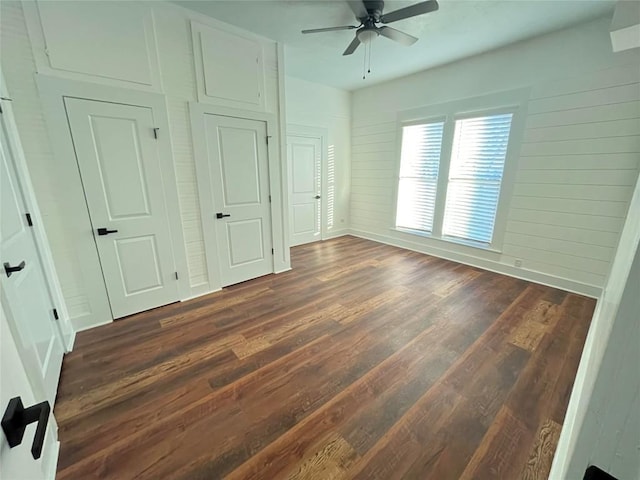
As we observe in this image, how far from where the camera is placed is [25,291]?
1.65m

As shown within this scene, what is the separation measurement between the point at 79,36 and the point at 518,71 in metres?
4.62

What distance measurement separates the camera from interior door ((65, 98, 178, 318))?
7.74ft

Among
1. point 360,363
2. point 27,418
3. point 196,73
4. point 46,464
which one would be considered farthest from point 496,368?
point 196,73

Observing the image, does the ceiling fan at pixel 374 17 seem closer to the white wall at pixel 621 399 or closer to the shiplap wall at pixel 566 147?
the shiplap wall at pixel 566 147

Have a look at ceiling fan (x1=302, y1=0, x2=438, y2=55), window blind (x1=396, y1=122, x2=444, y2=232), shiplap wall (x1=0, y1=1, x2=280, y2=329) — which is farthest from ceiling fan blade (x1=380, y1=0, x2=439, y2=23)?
window blind (x1=396, y1=122, x2=444, y2=232)

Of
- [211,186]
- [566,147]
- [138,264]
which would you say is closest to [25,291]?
[138,264]

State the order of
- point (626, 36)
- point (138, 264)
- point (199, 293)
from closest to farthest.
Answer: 1. point (626, 36)
2. point (138, 264)
3. point (199, 293)

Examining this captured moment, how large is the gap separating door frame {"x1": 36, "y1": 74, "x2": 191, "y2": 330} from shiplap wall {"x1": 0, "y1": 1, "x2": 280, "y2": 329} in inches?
1.7

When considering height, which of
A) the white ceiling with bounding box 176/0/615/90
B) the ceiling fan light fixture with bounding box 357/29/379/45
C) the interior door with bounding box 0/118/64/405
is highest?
the white ceiling with bounding box 176/0/615/90

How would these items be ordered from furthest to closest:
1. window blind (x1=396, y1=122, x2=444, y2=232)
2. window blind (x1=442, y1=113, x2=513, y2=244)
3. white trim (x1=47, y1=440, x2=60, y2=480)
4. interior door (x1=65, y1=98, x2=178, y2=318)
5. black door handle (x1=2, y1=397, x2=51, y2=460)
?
window blind (x1=396, y1=122, x2=444, y2=232)
window blind (x1=442, y1=113, x2=513, y2=244)
interior door (x1=65, y1=98, x2=178, y2=318)
white trim (x1=47, y1=440, x2=60, y2=480)
black door handle (x1=2, y1=397, x2=51, y2=460)

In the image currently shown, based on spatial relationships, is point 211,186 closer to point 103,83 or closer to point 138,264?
point 138,264

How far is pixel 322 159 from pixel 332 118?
807 millimetres

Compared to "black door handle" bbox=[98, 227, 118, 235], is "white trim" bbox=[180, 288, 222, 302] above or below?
below

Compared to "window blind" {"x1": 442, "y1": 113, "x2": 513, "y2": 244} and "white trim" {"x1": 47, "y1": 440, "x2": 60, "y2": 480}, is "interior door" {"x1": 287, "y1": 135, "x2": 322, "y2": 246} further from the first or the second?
"white trim" {"x1": 47, "y1": 440, "x2": 60, "y2": 480}
